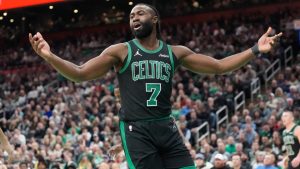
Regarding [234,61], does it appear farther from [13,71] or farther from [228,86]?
[13,71]

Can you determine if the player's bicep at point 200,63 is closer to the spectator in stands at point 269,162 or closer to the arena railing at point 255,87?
the spectator in stands at point 269,162

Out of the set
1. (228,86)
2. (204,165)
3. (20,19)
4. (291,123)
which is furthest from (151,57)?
(20,19)

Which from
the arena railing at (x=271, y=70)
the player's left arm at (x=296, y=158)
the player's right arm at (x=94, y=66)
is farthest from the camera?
the arena railing at (x=271, y=70)

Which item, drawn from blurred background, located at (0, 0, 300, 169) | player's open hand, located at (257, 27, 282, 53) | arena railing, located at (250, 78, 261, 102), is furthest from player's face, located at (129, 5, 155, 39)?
arena railing, located at (250, 78, 261, 102)

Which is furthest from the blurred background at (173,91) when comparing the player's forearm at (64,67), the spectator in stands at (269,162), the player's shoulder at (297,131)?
the player's forearm at (64,67)

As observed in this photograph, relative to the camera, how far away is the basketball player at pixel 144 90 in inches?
222

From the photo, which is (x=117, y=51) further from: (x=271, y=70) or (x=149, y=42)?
(x=271, y=70)

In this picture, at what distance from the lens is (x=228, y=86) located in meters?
19.8

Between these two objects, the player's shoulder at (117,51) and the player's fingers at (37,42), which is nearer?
the player's fingers at (37,42)

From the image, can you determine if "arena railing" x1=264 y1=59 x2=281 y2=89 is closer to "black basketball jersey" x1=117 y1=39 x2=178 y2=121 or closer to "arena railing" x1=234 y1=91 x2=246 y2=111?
"arena railing" x1=234 y1=91 x2=246 y2=111

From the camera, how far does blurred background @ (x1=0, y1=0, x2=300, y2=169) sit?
53.5ft

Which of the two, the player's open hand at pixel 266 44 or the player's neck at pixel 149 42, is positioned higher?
the player's neck at pixel 149 42

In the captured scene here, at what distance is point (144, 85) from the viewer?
18.7ft

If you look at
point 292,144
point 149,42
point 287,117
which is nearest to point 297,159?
point 292,144
